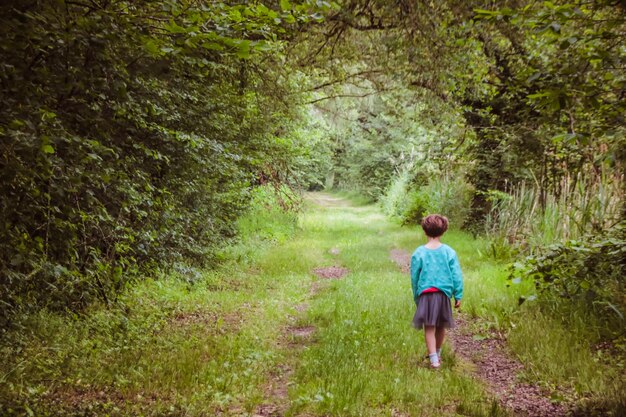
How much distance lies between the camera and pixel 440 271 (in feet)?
18.8

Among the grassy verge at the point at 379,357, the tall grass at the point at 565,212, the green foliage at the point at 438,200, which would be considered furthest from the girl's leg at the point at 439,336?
the green foliage at the point at 438,200

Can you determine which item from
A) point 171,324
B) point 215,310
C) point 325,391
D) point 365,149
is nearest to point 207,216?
point 215,310

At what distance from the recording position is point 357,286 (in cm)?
968

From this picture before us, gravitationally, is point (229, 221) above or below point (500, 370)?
above

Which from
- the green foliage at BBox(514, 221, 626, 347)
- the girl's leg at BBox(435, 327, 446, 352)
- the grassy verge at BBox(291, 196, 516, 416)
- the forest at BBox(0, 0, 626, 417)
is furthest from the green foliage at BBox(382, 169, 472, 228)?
the girl's leg at BBox(435, 327, 446, 352)

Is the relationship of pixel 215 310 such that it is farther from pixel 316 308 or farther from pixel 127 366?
pixel 127 366

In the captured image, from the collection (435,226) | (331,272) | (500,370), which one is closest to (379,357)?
(500,370)

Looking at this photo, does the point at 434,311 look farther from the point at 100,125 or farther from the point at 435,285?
the point at 100,125

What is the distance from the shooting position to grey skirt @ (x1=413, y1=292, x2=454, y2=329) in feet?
18.6

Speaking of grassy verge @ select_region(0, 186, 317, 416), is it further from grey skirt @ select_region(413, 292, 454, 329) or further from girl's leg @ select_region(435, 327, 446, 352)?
girl's leg @ select_region(435, 327, 446, 352)

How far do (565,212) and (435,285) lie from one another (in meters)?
3.76

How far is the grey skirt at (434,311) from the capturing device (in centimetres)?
566

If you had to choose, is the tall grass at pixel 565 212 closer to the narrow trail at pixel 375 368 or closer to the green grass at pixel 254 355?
the green grass at pixel 254 355

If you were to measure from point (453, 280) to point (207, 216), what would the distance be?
20.0ft
